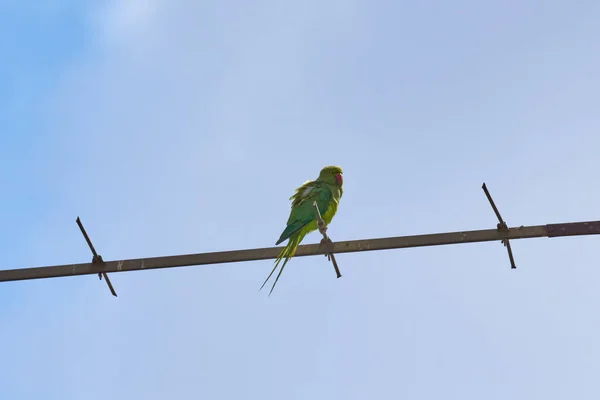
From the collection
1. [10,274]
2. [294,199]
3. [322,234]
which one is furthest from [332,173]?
[10,274]

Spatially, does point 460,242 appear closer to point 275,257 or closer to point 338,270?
point 338,270

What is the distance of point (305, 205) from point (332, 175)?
1.43 metres

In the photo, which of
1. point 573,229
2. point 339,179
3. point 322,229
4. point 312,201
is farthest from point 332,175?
point 573,229

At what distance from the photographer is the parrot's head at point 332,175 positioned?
1073 centimetres

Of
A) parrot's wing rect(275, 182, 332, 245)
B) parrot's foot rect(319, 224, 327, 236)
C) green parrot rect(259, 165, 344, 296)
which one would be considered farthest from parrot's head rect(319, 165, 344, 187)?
parrot's foot rect(319, 224, 327, 236)

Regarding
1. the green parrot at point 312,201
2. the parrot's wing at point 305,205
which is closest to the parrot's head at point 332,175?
the green parrot at point 312,201

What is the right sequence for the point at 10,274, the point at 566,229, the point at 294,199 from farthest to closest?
the point at 294,199 < the point at 10,274 < the point at 566,229

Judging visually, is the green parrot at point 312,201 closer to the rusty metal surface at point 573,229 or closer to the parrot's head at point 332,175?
Result: the parrot's head at point 332,175

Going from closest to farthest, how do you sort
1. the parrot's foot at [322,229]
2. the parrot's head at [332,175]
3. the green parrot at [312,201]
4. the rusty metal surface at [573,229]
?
the rusty metal surface at [573,229], the parrot's foot at [322,229], the green parrot at [312,201], the parrot's head at [332,175]

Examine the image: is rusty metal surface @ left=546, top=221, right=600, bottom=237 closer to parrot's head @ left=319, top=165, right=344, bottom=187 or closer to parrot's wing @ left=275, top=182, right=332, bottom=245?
parrot's wing @ left=275, top=182, right=332, bottom=245

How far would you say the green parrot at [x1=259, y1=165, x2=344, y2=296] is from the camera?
8859 mm

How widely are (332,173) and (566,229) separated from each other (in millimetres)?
5008

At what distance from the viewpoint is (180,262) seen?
6.63m

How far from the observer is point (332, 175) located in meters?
10.8
